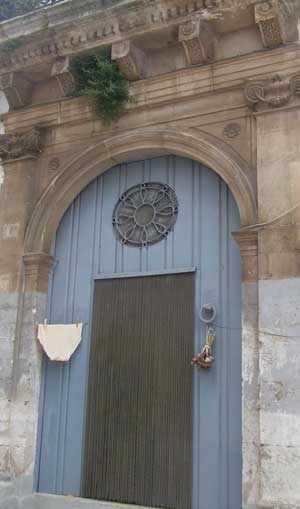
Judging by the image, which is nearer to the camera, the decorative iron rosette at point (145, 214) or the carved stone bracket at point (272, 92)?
the carved stone bracket at point (272, 92)

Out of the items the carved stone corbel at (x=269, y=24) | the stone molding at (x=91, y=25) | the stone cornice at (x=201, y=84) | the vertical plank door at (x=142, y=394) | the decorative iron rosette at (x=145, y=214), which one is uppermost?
the stone molding at (x=91, y=25)

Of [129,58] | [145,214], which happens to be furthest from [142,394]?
[129,58]

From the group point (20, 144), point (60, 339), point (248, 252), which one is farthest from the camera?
point (20, 144)

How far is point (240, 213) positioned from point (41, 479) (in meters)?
4.05

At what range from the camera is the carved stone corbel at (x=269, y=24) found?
6.57m

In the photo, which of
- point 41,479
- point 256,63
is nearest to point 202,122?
point 256,63

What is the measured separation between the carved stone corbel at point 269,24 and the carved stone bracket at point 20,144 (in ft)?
10.6

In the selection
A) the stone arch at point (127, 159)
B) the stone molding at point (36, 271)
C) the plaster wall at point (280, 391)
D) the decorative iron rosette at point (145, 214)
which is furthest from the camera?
the stone molding at point (36, 271)

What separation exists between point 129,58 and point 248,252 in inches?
116

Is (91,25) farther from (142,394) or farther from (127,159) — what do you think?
(142,394)

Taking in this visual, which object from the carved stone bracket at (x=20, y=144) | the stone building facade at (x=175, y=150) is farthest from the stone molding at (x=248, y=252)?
the carved stone bracket at (x=20, y=144)

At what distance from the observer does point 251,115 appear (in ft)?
22.2

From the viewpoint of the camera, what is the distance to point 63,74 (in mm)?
7801

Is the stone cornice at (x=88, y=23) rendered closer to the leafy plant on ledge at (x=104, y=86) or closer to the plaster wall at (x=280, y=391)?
the leafy plant on ledge at (x=104, y=86)
